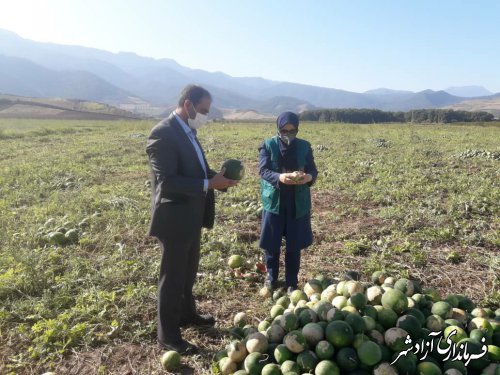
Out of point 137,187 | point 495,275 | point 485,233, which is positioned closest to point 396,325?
point 495,275

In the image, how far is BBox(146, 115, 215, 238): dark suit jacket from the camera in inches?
153

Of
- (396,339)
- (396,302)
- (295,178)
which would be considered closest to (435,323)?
(396,302)

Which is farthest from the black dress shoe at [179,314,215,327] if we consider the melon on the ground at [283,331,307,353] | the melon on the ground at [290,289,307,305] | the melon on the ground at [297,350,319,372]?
the melon on the ground at [297,350,319,372]

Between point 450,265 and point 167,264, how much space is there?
4.49 metres

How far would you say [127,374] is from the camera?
4.10m

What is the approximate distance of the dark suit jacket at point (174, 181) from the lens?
153 inches

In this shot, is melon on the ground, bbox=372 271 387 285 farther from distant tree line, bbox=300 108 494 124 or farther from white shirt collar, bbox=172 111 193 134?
distant tree line, bbox=300 108 494 124

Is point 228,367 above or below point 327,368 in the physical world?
below

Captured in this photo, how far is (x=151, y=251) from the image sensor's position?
719 centimetres

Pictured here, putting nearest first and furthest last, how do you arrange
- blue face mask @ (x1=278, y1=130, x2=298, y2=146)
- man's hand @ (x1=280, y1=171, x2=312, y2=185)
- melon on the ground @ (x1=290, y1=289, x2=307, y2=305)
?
melon on the ground @ (x1=290, y1=289, x2=307, y2=305)
man's hand @ (x1=280, y1=171, x2=312, y2=185)
blue face mask @ (x1=278, y1=130, x2=298, y2=146)

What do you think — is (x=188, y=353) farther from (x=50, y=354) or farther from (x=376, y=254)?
(x=376, y=254)

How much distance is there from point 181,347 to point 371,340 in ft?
6.43

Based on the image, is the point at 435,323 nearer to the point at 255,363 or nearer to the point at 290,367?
the point at 290,367

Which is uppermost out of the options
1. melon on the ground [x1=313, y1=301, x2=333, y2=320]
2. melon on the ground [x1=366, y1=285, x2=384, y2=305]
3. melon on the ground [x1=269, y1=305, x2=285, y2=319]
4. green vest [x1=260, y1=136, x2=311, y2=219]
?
green vest [x1=260, y1=136, x2=311, y2=219]
